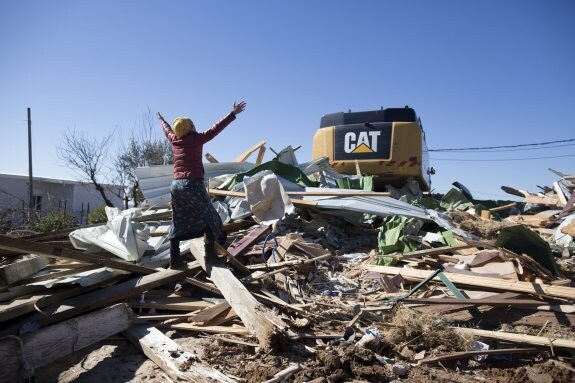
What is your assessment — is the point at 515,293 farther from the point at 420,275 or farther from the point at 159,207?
the point at 159,207

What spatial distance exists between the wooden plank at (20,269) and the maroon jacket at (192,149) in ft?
5.33

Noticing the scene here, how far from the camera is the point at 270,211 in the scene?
236 inches

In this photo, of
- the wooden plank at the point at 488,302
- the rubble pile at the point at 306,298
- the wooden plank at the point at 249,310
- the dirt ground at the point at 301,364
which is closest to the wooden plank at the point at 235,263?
the rubble pile at the point at 306,298

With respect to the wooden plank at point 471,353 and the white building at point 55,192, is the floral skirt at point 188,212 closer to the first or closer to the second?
the wooden plank at point 471,353

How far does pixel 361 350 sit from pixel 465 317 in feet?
4.45

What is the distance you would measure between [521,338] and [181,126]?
3868 mm

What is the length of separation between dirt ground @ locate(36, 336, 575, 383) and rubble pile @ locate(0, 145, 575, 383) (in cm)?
1

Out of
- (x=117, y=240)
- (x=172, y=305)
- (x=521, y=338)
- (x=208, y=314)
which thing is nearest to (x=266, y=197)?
(x=117, y=240)

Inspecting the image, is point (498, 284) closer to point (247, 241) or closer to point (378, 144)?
point (247, 241)

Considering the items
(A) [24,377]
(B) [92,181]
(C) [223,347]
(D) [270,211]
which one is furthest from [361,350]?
(B) [92,181]

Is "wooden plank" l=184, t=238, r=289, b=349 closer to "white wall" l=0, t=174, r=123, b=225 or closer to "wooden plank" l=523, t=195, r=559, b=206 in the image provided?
"wooden plank" l=523, t=195, r=559, b=206

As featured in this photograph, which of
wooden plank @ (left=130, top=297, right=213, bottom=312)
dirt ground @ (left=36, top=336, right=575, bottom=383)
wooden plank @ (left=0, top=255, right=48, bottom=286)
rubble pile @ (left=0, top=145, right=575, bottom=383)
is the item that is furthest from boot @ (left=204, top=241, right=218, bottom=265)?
wooden plank @ (left=0, top=255, right=48, bottom=286)

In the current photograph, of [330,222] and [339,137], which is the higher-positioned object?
[339,137]

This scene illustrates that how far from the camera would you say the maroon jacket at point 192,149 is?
4.25 m
